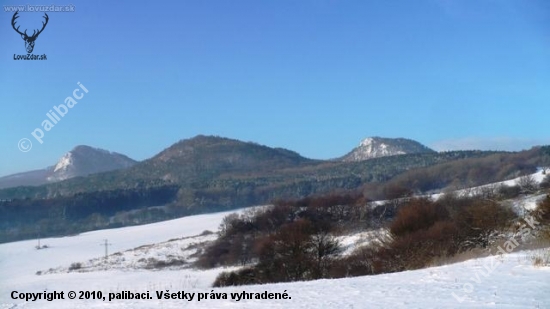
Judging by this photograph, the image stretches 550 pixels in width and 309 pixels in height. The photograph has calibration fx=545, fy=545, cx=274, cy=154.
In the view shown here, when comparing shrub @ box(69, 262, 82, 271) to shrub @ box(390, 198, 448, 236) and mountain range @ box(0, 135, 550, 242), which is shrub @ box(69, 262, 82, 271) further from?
mountain range @ box(0, 135, 550, 242)

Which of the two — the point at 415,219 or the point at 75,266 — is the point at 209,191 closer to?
the point at 75,266

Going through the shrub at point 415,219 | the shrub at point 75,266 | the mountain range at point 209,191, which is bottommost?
the shrub at point 75,266

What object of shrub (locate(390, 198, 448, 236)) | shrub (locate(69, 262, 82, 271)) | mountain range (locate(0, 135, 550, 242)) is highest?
mountain range (locate(0, 135, 550, 242))

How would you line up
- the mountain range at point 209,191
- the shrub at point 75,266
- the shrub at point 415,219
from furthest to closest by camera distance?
the mountain range at point 209,191 < the shrub at point 75,266 < the shrub at point 415,219

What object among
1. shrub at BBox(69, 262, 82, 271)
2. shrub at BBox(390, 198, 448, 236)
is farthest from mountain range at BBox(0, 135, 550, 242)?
shrub at BBox(69, 262, 82, 271)

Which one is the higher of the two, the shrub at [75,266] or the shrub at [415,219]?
the shrub at [415,219]

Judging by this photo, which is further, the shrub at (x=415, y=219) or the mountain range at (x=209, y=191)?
the mountain range at (x=209, y=191)

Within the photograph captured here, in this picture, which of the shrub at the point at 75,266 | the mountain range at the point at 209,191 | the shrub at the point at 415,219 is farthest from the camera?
the mountain range at the point at 209,191

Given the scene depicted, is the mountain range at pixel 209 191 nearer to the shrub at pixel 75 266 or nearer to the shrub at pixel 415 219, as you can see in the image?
the shrub at pixel 415 219

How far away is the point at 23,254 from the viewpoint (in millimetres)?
73750

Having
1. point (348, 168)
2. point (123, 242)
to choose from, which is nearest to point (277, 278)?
point (123, 242)

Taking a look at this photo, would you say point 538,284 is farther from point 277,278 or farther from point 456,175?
point 456,175

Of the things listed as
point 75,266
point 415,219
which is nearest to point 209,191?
point 75,266

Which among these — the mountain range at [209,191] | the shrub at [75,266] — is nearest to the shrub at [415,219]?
the shrub at [75,266]
